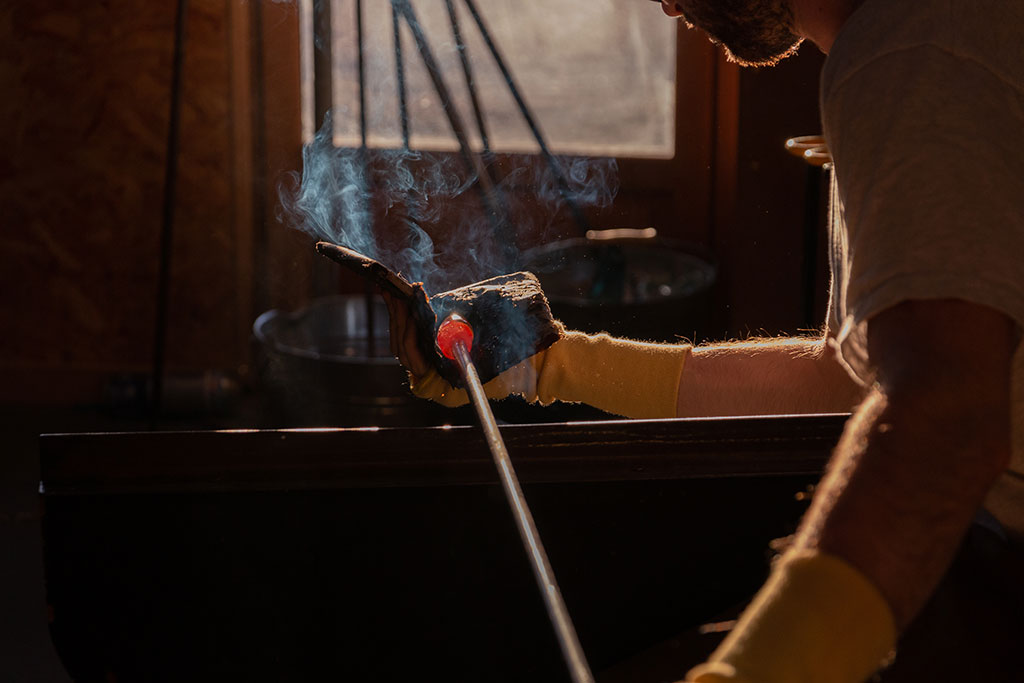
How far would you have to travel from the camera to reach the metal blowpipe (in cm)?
73

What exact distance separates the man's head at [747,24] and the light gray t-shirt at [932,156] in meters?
0.27

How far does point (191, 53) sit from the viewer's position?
3430 mm

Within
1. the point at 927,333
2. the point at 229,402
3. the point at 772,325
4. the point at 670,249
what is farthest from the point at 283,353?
the point at 927,333

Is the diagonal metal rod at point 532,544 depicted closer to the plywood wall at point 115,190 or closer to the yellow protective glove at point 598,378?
the yellow protective glove at point 598,378

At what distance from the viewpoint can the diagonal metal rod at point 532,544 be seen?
72 centimetres

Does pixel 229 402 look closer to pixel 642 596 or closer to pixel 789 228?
pixel 789 228

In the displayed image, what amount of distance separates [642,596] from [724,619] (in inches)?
4.4

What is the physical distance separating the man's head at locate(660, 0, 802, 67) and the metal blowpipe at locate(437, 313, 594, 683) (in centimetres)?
53

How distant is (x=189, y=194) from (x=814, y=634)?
3.31 m

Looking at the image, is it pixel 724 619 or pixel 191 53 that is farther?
pixel 191 53

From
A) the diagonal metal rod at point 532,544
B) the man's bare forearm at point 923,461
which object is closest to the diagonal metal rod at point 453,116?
the diagonal metal rod at point 532,544

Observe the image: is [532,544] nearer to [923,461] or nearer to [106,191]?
[923,461]

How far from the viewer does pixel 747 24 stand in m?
1.16

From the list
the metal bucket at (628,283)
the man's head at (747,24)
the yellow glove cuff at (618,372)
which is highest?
the man's head at (747,24)
